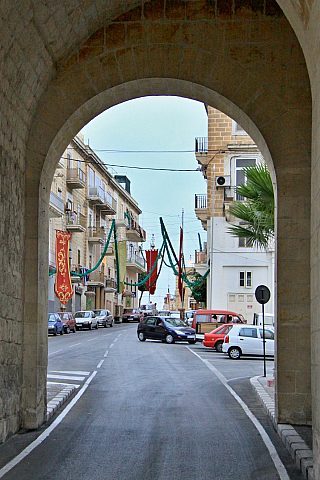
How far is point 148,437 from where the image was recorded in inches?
364

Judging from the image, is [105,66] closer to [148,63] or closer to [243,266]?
[148,63]

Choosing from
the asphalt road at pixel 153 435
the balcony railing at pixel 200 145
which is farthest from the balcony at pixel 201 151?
the asphalt road at pixel 153 435

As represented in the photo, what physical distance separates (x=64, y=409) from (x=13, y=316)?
2.95 metres

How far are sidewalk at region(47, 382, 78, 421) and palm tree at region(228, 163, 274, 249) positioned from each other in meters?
Answer: 5.24

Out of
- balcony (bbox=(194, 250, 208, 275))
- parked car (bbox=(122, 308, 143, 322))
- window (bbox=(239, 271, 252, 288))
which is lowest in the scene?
parked car (bbox=(122, 308, 143, 322))

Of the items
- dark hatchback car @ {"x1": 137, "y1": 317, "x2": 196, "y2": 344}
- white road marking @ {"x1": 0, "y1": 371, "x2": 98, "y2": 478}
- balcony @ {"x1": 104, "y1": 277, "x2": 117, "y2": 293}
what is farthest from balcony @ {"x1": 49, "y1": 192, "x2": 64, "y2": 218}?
white road marking @ {"x1": 0, "y1": 371, "x2": 98, "y2": 478}

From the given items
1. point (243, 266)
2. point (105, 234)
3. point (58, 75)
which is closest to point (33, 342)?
point (58, 75)

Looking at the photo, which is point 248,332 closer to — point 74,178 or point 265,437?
point 265,437

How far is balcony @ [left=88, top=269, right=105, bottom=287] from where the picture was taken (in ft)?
206

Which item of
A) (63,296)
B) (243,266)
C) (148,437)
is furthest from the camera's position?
(243,266)

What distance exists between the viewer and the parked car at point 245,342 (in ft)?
80.9

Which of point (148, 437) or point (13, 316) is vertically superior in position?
point (13, 316)

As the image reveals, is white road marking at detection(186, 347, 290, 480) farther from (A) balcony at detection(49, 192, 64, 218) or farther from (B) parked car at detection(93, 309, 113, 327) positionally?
(B) parked car at detection(93, 309, 113, 327)

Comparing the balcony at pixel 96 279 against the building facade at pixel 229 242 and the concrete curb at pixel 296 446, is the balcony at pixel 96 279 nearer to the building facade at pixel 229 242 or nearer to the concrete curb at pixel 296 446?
the building facade at pixel 229 242
